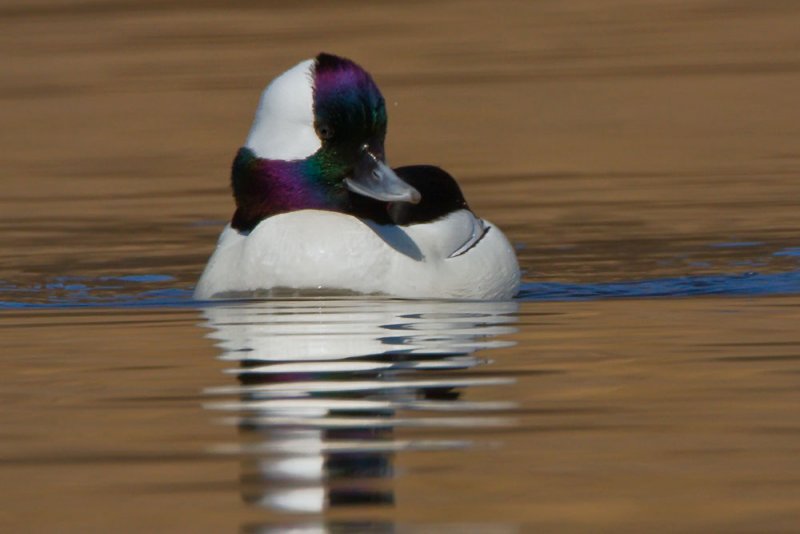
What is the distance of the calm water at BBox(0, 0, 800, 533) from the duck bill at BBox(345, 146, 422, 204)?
390 mm

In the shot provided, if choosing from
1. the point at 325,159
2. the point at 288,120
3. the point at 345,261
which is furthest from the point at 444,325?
the point at 288,120

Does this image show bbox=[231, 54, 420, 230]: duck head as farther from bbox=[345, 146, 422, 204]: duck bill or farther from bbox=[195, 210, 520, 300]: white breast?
bbox=[195, 210, 520, 300]: white breast

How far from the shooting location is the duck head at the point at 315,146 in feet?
27.5

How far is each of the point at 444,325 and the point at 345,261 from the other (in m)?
0.69

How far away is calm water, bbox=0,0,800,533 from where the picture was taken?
5137 mm

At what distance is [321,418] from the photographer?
5895 mm

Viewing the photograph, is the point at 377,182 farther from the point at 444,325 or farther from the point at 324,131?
the point at 444,325

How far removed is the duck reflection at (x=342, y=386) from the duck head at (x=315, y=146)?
50cm

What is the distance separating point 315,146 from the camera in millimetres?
8523

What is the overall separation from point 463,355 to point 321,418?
1.17 metres

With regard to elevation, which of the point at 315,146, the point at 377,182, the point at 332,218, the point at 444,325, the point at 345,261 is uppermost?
the point at 315,146

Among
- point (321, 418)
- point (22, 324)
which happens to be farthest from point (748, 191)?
point (321, 418)

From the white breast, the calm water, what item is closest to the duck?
the white breast

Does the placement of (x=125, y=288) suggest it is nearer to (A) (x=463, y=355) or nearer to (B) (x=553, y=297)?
(B) (x=553, y=297)
